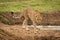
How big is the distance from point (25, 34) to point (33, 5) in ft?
11.1

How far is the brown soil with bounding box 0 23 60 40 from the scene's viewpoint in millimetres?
7488

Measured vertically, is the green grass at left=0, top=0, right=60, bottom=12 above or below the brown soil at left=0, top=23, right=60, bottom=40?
above

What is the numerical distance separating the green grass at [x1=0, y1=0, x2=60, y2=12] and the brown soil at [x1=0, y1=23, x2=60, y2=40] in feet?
7.47

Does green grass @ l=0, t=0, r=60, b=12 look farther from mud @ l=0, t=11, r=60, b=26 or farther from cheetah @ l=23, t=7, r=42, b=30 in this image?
cheetah @ l=23, t=7, r=42, b=30

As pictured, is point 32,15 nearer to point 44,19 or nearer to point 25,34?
point 25,34

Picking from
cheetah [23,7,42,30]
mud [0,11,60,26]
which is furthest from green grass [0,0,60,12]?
cheetah [23,7,42,30]

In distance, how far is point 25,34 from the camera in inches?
303

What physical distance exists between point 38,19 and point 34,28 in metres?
0.27

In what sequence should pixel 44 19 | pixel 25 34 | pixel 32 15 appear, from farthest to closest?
pixel 44 19, pixel 32 15, pixel 25 34

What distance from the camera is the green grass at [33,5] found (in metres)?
10.6

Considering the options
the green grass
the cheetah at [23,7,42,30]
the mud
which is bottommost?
the mud

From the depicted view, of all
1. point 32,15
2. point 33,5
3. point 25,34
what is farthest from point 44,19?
point 25,34

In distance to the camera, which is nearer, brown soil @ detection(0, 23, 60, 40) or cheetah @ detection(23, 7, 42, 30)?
brown soil @ detection(0, 23, 60, 40)

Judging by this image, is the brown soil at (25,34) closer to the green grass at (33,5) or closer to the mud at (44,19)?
the mud at (44,19)
